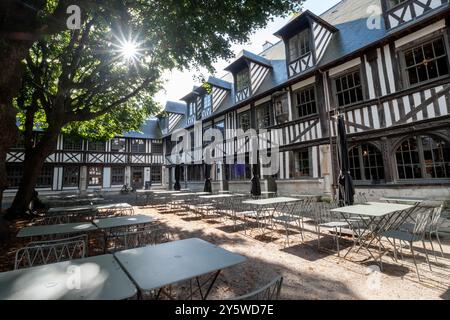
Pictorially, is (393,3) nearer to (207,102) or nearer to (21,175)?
(207,102)

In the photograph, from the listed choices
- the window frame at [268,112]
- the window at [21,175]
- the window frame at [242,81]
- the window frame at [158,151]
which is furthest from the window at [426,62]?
the window at [21,175]

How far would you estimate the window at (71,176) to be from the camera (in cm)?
1998

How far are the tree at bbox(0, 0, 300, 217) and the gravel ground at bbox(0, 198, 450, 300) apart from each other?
15.1ft

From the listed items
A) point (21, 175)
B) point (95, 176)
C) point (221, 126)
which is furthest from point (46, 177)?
point (221, 126)

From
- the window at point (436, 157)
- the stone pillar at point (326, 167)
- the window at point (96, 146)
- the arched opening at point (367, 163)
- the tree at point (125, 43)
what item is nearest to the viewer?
the tree at point (125, 43)

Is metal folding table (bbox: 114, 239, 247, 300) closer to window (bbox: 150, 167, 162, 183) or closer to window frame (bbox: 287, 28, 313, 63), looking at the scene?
window frame (bbox: 287, 28, 313, 63)

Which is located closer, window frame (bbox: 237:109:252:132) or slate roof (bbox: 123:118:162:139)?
window frame (bbox: 237:109:252:132)

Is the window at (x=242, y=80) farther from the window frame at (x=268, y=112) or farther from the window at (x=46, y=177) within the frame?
the window at (x=46, y=177)

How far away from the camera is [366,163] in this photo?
26.2 feet

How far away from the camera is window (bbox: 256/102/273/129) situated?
1155cm

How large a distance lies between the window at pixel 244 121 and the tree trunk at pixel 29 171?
29.6 ft

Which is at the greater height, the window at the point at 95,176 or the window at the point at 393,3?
the window at the point at 393,3

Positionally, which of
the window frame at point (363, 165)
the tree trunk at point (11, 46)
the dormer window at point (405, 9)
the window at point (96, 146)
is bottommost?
the window frame at point (363, 165)

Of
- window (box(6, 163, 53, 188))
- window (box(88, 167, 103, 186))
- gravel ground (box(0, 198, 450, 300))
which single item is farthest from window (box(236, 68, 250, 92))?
window (box(6, 163, 53, 188))
